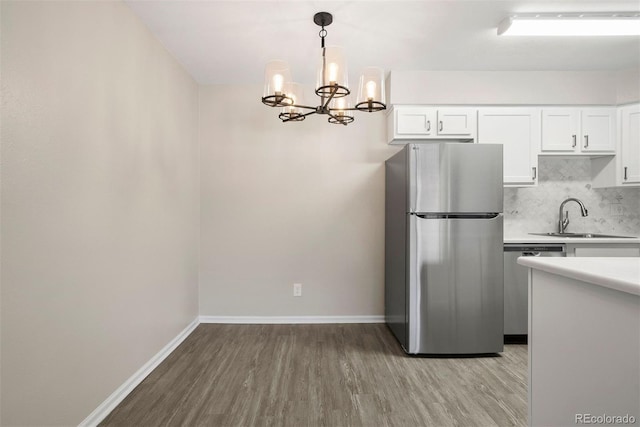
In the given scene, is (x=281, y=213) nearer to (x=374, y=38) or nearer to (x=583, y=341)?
(x=374, y=38)

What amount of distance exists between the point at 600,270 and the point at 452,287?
64.5 inches

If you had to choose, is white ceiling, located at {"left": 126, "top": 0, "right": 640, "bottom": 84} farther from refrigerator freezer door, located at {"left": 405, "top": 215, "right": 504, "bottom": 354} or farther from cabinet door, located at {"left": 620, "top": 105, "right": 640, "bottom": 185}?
refrigerator freezer door, located at {"left": 405, "top": 215, "right": 504, "bottom": 354}

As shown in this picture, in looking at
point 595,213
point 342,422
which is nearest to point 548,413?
point 342,422

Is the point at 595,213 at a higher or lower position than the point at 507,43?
lower

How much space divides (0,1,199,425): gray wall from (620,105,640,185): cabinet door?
4275 millimetres

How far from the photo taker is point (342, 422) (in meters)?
1.85

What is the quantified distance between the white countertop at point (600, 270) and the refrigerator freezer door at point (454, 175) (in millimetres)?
1254

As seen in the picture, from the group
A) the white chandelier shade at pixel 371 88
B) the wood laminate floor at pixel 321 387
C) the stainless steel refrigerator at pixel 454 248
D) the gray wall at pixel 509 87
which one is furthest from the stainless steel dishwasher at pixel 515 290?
the white chandelier shade at pixel 371 88

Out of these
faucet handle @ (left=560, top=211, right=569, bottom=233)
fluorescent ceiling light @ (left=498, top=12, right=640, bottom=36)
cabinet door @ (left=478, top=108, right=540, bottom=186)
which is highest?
fluorescent ceiling light @ (left=498, top=12, right=640, bottom=36)

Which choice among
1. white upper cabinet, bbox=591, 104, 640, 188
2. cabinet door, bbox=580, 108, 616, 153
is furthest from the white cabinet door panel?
white upper cabinet, bbox=591, 104, 640, 188

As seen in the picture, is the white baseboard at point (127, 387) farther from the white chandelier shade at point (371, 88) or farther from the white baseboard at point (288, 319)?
the white chandelier shade at point (371, 88)

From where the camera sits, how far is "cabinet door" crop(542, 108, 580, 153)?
10.6ft

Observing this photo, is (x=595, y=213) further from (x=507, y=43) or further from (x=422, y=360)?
(x=422, y=360)

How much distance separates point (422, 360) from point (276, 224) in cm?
→ 191
